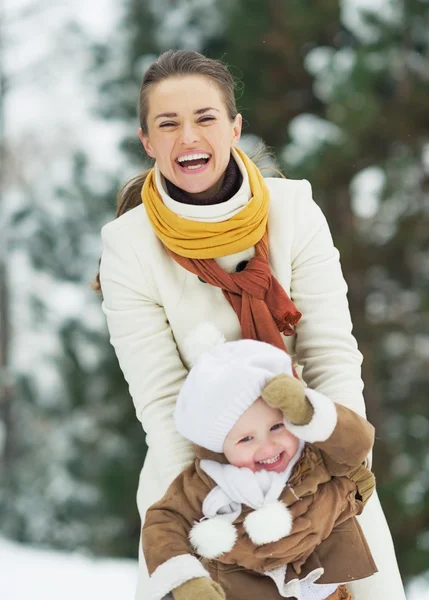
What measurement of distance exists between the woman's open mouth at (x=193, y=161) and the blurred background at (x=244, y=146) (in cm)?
338

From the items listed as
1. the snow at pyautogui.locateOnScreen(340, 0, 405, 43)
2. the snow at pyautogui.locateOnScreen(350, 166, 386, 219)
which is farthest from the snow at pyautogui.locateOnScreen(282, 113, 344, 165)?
the snow at pyautogui.locateOnScreen(340, 0, 405, 43)

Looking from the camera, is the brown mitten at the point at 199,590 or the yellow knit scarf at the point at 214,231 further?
the yellow knit scarf at the point at 214,231

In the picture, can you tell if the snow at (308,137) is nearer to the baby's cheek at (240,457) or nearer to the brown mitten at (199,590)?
the baby's cheek at (240,457)

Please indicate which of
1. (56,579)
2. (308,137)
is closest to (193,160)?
(56,579)

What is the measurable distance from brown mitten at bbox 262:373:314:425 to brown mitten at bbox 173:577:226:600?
0.30 m

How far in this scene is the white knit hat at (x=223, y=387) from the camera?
1.71 meters

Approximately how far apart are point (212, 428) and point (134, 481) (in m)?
4.58

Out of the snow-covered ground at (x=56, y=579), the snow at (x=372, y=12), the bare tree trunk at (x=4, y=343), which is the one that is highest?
the snow at (x=372, y=12)

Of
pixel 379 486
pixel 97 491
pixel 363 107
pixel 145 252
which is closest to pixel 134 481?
pixel 97 491

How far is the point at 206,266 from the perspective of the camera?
192 cm

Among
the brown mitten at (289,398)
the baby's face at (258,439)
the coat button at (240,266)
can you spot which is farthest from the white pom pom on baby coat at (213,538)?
the coat button at (240,266)

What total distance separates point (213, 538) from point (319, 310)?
0.52 metres

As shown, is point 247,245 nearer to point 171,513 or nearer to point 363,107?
point 171,513

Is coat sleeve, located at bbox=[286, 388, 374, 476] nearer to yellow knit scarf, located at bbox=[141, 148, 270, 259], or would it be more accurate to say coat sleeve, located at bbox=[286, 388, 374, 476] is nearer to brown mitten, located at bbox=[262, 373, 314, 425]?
brown mitten, located at bbox=[262, 373, 314, 425]
